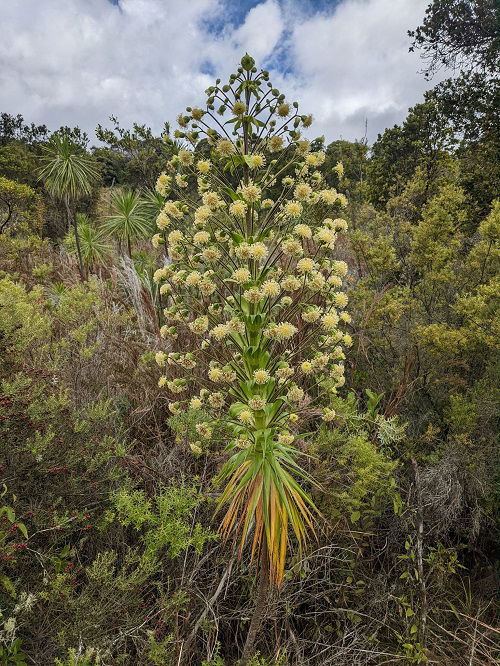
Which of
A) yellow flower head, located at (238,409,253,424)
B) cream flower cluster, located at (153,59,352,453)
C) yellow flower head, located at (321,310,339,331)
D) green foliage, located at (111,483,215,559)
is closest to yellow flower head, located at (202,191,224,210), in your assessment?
cream flower cluster, located at (153,59,352,453)

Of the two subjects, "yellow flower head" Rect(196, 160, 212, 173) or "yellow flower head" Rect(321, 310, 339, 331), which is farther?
"yellow flower head" Rect(321, 310, 339, 331)

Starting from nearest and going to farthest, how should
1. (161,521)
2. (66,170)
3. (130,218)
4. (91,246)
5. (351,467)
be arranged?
1. (161,521)
2. (351,467)
3. (66,170)
4. (130,218)
5. (91,246)

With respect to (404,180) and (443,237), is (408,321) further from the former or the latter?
(404,180)

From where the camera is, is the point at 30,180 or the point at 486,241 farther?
the point at 30,180

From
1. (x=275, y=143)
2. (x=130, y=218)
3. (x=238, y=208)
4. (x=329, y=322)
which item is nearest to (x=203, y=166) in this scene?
(x=238, y=208)

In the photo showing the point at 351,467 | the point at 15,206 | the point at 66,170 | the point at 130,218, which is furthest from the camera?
the point at 15,206

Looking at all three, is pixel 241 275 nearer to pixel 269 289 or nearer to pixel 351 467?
pixel 269 289

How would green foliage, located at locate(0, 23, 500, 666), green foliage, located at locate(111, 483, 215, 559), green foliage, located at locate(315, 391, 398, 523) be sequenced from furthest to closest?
green foliage, located at locate(315, 391, 398, 523) → green foliage, located at locate(111, 483, 215, 559) → green foliage, located at locate(0, 23, 500, 666)

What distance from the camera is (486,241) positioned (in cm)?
427

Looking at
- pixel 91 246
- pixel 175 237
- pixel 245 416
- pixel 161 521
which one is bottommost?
pixel 161 521

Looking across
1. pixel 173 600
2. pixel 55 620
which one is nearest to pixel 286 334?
pixel 173 600

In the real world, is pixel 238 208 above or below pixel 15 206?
below

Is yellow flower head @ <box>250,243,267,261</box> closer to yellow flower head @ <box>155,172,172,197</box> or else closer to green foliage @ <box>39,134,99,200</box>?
yellow flower head @ <box>155,172,172,197</box>

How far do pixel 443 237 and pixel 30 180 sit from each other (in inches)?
785
